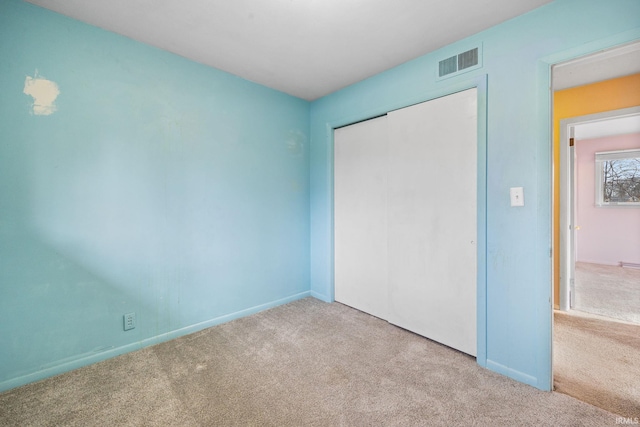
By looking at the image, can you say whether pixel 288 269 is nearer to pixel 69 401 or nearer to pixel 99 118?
pixel 69 401

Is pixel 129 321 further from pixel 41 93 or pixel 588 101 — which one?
pixel 588 101

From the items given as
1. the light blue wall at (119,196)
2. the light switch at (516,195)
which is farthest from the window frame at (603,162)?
the light blue wall at (119,196)

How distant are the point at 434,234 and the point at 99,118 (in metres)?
2.92

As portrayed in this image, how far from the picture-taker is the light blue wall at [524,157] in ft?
5.54

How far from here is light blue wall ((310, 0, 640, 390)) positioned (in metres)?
1.69

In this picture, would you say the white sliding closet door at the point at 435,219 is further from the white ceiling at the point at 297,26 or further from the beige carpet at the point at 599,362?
the beige carpet at the point at 599,362

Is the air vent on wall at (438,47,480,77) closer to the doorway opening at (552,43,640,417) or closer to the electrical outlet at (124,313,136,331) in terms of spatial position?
the doorway opening at (552,43,640,417)

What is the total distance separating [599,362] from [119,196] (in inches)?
158

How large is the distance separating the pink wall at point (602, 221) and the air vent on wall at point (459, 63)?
17.8 feet

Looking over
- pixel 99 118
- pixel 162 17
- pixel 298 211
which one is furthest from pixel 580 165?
pixel 99 118

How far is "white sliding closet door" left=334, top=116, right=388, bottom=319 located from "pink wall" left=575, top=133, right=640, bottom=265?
5456 mm

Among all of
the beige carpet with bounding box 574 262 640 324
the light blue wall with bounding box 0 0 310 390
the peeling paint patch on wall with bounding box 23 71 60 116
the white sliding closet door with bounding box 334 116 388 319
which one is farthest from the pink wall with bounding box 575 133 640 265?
the peeling paint patch on wall with bounding box 23 71 60 116

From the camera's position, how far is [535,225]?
6.04ft

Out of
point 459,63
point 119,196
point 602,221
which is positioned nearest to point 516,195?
point 459,63
